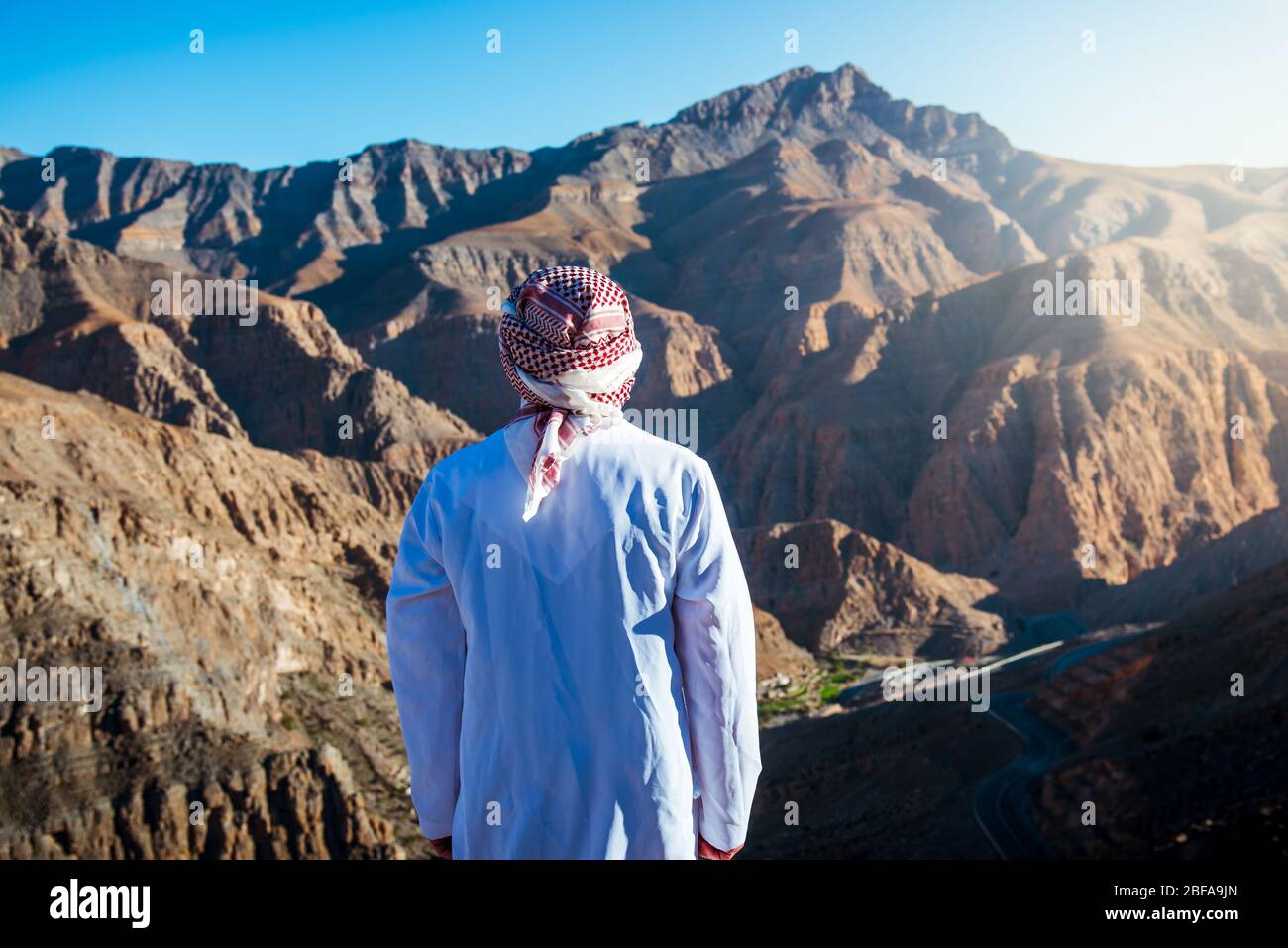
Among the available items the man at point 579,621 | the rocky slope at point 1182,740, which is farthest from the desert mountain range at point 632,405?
the man at point 579,621

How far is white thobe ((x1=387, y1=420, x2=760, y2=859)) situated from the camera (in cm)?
371

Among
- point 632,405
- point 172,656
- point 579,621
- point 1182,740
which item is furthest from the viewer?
point 632,405

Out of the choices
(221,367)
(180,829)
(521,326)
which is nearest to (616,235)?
(221,367)

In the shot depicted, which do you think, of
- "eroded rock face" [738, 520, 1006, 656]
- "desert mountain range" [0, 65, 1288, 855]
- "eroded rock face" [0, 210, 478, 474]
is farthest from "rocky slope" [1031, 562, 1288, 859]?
"eroded rock face" [0, 210, 478, 474]

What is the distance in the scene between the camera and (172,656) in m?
26.2

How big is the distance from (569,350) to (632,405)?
94.5 m

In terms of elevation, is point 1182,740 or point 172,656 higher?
point 172,656

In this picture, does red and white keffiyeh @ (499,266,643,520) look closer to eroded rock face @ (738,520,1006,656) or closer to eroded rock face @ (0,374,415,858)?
eroded rock face @ (0,374,415,858)

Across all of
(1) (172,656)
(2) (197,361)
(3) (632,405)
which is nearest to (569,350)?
(1) (172,656)

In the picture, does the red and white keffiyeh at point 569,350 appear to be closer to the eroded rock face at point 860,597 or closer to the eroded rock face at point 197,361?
the eroded rock face at point 860,597

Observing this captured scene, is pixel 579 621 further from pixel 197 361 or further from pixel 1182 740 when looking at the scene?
pixel 197 361

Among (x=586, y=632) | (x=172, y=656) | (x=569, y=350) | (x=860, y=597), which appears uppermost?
(x=569, y=350)

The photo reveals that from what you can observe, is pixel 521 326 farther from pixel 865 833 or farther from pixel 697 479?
pixel 865 833

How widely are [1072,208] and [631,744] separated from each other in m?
158
